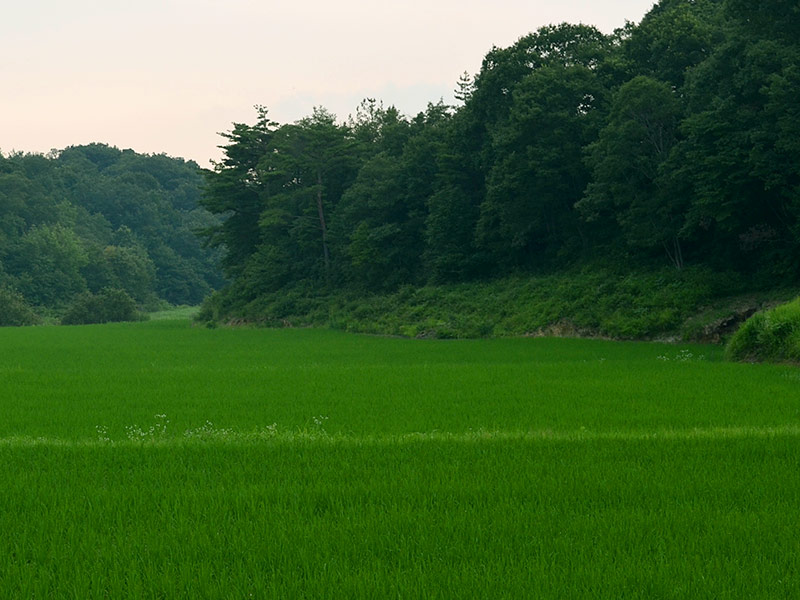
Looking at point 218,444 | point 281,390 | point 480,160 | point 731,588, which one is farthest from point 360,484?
point 480,160

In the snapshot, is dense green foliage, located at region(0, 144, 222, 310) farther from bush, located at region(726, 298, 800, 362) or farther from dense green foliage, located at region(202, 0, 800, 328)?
bush, located at region(726, 298, 800, 362)

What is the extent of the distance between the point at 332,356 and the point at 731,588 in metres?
21.3

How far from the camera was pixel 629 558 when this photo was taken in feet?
16.8

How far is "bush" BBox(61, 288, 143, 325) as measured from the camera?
73.3 meters

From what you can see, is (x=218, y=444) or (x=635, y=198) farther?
(x=635, y=198)

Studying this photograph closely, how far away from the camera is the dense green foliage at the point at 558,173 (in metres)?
25.9

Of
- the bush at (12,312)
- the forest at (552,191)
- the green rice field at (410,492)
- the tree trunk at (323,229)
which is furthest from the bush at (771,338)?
the bush at (12,312)

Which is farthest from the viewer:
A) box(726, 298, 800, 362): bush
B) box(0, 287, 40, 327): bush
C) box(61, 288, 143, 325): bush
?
box(61, 288, 143, 325): bush

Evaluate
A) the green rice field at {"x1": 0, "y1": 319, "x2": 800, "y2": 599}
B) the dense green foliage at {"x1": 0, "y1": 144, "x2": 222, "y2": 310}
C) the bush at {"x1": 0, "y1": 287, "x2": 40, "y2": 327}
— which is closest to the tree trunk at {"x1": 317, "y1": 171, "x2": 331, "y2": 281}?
the bush at {"x1": 0, "y1": 287, "x2": 40, "y2": 327}

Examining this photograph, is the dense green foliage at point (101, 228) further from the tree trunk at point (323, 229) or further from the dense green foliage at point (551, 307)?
the dense green foliage at point (551, 307)

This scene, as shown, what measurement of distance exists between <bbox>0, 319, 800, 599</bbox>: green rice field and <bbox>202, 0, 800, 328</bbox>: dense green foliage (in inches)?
543

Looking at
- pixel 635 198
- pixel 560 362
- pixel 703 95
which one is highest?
pixel 703 95

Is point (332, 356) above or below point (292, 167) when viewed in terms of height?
below

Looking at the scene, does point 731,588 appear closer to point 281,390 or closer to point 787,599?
point 787,599
